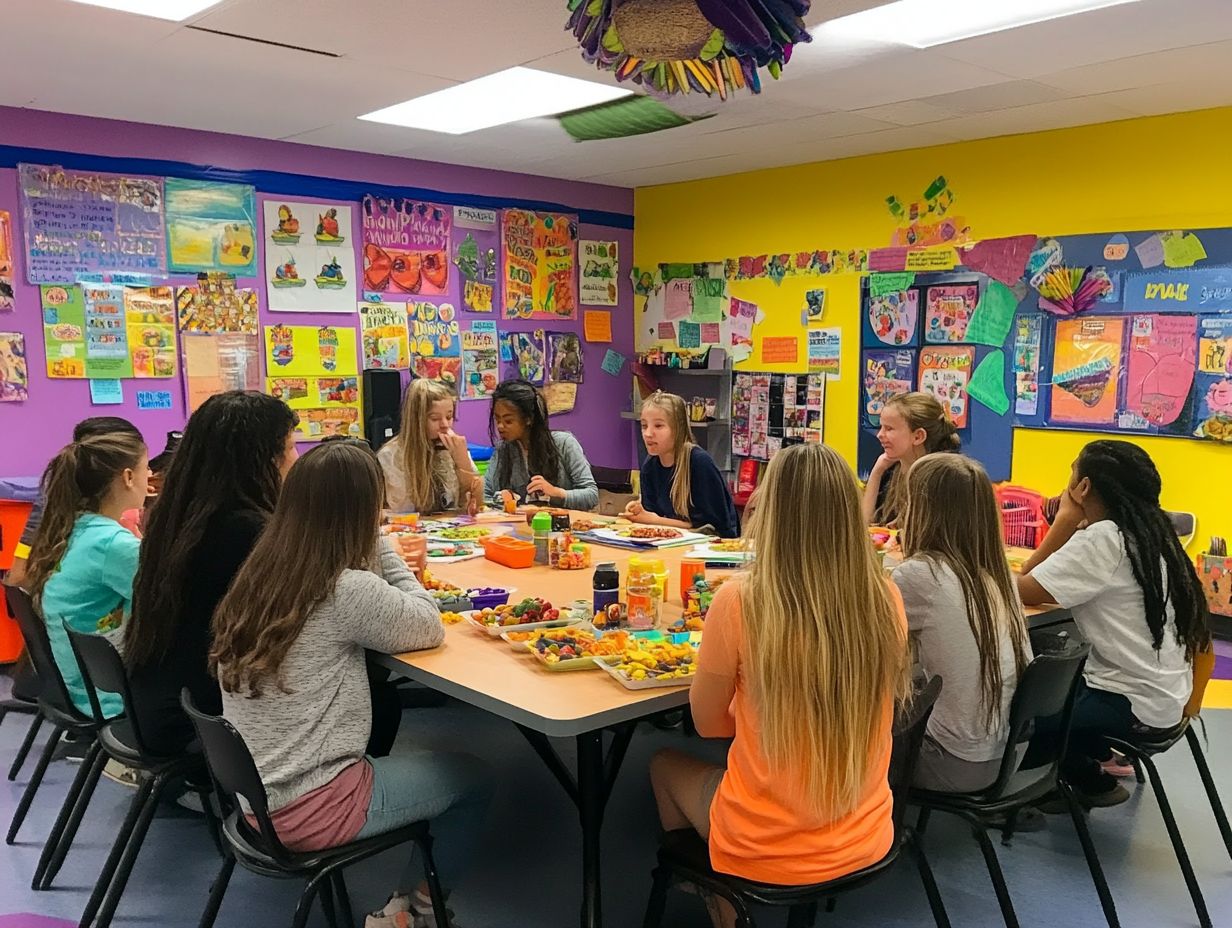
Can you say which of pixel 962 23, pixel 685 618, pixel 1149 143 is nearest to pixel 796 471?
pixel 685 618

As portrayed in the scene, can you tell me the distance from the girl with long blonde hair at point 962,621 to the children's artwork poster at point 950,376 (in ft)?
10.3

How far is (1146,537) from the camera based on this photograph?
8.68 ft

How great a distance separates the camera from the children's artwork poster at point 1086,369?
4.77m

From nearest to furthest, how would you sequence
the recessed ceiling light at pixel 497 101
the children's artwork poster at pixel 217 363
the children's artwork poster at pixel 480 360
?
the recessed ceiling light at pixel 497 101 < the children's artwork poster at pixel 217 363 < the children's artwork poster at pixel 480 360

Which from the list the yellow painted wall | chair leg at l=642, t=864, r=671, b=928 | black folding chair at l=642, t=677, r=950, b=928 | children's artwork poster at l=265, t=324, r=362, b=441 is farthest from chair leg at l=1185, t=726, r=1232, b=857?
children's artwork poster at l=265, t=324, r=362, b=441

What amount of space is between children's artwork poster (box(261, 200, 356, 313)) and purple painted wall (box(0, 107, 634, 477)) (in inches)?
2.3

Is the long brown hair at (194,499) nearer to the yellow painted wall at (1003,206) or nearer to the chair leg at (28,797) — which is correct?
the chair leg at (28,797)

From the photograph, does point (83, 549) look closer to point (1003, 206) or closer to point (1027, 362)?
point (1027, 362)

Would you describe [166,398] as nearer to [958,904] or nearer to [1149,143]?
[958,904]

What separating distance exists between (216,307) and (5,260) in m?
0.96

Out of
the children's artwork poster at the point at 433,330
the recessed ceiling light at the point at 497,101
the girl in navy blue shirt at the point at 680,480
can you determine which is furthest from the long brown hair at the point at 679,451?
the children's artwork poster at the point at 433,330

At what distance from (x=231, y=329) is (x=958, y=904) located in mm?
4365

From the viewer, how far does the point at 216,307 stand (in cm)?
521

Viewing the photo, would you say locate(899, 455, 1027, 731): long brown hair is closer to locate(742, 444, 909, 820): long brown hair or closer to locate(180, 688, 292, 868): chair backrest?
locate(742, 444, 909, 820): long brown hair
